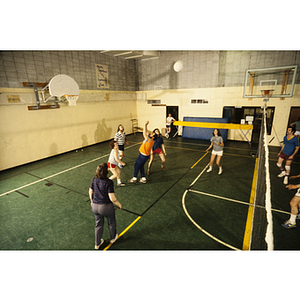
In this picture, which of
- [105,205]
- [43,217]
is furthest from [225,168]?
[43,217]

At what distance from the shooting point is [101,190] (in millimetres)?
3867

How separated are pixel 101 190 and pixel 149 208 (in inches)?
98.7

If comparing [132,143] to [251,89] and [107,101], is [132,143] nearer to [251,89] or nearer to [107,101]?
[107,101]

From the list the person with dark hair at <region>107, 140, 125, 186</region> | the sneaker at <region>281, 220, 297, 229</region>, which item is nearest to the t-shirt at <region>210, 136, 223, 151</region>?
the sneaker at <region>281, 220, 297, 229</region>

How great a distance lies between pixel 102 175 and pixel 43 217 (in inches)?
128

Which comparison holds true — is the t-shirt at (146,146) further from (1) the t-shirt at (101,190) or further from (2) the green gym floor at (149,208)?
(1) the t-shirt at (101,190)

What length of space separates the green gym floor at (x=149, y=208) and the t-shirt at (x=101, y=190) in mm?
1323

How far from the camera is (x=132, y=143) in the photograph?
47.7 feet

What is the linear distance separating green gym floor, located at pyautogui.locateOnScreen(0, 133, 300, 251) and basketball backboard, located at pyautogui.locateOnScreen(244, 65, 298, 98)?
4999 millimetres

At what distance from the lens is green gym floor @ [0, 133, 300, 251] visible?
15.0 ft

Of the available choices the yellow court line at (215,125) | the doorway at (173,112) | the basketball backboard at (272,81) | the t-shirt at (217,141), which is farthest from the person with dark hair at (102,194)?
the doorway at (173,112)

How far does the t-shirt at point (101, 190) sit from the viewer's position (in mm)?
3855

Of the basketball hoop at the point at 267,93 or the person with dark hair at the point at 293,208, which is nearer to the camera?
the person with dark hair at the point at 293,208

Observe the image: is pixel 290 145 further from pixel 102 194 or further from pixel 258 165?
pixel 102 194
